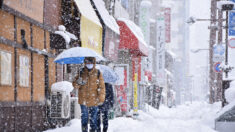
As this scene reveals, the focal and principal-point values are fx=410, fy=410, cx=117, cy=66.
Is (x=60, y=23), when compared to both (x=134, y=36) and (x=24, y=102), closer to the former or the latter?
→ (x=24, y=102)

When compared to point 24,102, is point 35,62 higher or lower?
higher

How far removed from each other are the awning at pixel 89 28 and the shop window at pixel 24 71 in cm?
333

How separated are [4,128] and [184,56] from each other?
120 m

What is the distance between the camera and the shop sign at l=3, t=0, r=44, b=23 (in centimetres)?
878

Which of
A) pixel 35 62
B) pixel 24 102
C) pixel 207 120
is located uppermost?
pixel 35 62

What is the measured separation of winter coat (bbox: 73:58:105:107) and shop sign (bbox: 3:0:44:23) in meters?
2.15

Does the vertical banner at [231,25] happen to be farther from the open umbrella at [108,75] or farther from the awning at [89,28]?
the open umbrella at [108,75]

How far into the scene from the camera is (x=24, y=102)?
952 cm

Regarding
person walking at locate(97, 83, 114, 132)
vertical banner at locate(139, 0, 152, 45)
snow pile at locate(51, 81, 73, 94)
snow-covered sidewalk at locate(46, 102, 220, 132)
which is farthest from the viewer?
vertical banner at locate(139, 0, 152, 45)

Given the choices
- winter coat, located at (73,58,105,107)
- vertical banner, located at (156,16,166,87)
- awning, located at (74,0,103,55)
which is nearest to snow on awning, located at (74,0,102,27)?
awning, located at (74,0,103,55)

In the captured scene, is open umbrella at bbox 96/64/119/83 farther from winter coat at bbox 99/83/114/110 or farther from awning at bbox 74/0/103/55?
awning at bbox 74/0/103/55

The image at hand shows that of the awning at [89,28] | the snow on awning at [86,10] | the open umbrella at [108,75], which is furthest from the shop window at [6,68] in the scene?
the snow on awning at [86,10]

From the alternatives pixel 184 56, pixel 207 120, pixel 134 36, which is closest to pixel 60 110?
pixel 207 120

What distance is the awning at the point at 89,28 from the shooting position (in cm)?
1292
